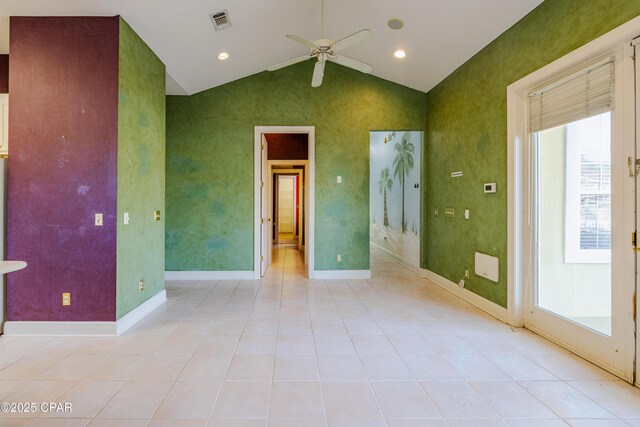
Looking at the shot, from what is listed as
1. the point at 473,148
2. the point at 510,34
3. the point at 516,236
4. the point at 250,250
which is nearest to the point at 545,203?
the point at 516,236

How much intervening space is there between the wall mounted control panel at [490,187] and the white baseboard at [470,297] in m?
1.23

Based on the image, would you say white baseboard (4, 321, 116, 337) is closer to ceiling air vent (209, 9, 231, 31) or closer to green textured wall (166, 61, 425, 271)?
green textured wall (166, 61, 425, 271)

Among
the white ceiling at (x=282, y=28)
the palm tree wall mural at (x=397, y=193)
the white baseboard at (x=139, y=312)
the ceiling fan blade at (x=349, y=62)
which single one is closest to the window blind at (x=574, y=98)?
the white ceiling at (x=282, y=28)

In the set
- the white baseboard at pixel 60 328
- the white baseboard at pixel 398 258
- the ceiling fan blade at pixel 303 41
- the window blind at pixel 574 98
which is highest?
the ceiling fan blade at pixel 303 41

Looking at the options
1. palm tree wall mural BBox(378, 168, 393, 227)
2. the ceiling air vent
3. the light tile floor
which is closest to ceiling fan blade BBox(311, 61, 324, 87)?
the ceiling air vent

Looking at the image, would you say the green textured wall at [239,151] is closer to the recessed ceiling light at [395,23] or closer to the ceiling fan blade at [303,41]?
the recessed ceiling light at [395,23]

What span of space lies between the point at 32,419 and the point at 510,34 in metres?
4.86

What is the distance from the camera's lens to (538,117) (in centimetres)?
308

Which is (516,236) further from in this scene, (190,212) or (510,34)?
(190,212)

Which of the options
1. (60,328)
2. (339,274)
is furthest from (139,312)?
(339,274)

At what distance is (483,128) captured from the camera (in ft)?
12.5

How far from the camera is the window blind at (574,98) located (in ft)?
7.89

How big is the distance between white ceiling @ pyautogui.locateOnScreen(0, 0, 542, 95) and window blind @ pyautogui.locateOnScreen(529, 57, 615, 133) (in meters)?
0.87

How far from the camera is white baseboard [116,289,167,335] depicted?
309cm
